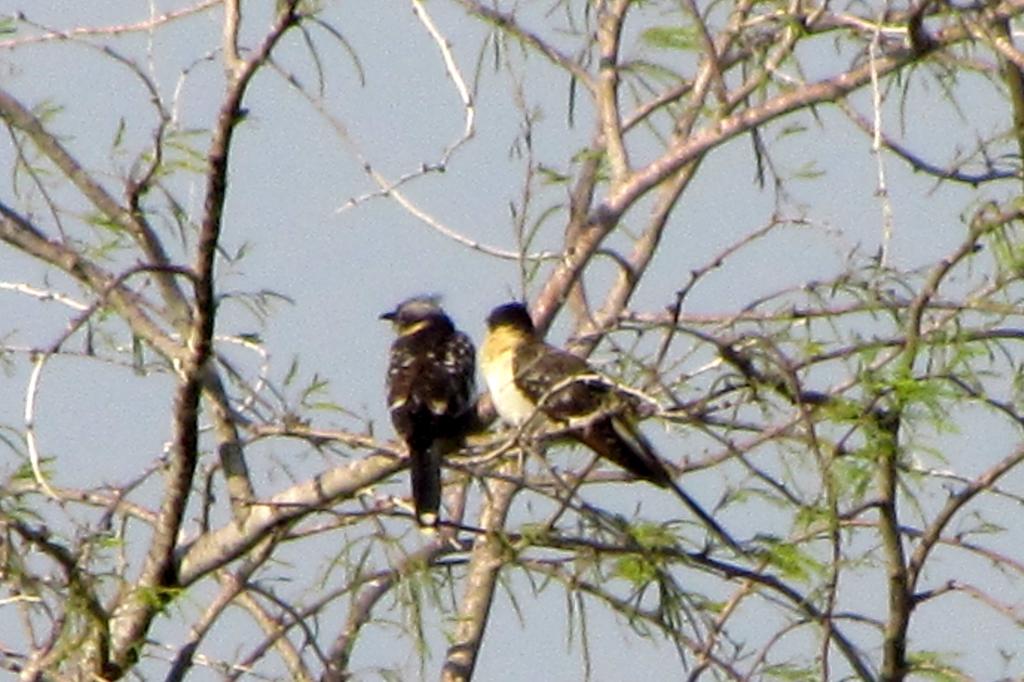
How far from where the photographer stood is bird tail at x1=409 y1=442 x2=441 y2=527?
20.0 ft

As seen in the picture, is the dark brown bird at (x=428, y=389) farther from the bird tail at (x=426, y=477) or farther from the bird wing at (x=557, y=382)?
the bird wing at (x=557, y=382)

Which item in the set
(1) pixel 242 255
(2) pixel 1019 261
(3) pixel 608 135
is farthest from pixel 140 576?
(2) pixel 1019 261

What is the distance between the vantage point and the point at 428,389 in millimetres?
6809

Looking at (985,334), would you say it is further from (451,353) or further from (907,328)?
(451,353)

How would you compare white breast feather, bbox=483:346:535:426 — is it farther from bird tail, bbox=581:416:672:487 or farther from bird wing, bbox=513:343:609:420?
bird tail, bbox=581:416:672:487

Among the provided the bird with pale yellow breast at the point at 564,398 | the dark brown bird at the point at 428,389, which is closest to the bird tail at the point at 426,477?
the dark brown bird at the point at 428,389

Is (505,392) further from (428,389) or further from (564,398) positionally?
(564,398)

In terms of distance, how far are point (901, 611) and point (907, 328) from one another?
0.91 m

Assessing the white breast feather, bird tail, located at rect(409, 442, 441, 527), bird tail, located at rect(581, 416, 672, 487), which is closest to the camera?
bird tail, located at rect(409, 442, 441, 527)

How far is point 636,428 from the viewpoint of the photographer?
20.9ft

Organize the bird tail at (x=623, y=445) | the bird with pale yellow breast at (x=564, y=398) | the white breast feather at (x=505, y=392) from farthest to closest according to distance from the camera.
Result: the white breast feather at (x=505, y=392) < the bird tail at (x=623, y=445) < the bird with pale yellow breast at (x=564, y=398)

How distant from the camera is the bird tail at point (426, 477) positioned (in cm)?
610

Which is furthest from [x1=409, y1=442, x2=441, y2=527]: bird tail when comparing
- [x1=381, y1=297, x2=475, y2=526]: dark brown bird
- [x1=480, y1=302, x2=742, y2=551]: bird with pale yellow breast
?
[x1=480, y1=302, x2=742, y2=551]: bird with pale yellow breast

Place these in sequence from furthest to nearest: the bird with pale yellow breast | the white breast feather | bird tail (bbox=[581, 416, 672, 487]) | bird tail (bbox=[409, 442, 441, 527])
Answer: the white breast feather, bird tail (bbox=[581, 416, 672, 487]), bird tail (bbox=[409, 442, 441, 527]), the bird with pale yellow breast
